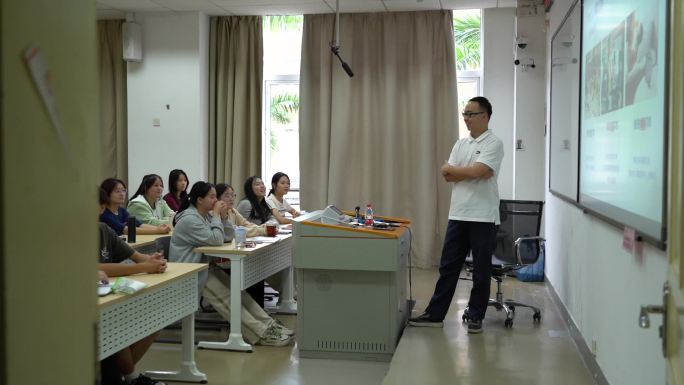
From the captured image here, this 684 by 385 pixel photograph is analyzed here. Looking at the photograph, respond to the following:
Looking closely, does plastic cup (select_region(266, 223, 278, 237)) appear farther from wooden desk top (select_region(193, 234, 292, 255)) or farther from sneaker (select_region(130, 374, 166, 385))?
sneaker (select_region(130, 374, 166, 385))

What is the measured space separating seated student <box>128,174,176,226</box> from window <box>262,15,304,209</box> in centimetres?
211

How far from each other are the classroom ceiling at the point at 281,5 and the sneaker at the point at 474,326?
13.1ft

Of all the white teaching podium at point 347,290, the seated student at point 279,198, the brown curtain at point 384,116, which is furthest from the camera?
the brown curtain at point 384,116

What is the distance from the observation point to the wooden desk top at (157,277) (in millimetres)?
2793

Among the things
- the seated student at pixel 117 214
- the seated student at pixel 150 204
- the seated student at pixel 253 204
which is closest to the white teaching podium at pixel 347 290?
the seated student at pixel 117 214

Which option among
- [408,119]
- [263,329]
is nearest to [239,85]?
[408,119]

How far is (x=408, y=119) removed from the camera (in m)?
7.54

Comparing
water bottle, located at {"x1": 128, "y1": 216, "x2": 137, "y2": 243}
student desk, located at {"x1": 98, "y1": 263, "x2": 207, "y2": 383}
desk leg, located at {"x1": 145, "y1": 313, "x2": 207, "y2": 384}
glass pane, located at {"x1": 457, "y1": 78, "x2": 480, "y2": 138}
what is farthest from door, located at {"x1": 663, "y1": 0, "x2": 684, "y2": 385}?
glass pane, located at {"x1": 457, "y1": 78, "x2": 480, "y2": 138}

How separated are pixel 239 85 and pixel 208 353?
4.19m

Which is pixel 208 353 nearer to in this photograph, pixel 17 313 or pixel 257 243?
pixel 257 243

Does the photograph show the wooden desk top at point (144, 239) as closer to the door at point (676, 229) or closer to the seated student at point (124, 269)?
the seated student at point (124, 269)

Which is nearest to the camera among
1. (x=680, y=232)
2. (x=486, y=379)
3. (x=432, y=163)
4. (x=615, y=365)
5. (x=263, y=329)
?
(x=680, y=232)

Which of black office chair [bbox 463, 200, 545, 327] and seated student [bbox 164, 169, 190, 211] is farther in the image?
seated student [bbox 164, 169, 190, 211]

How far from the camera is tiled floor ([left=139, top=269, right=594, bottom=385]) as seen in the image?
345 cm
